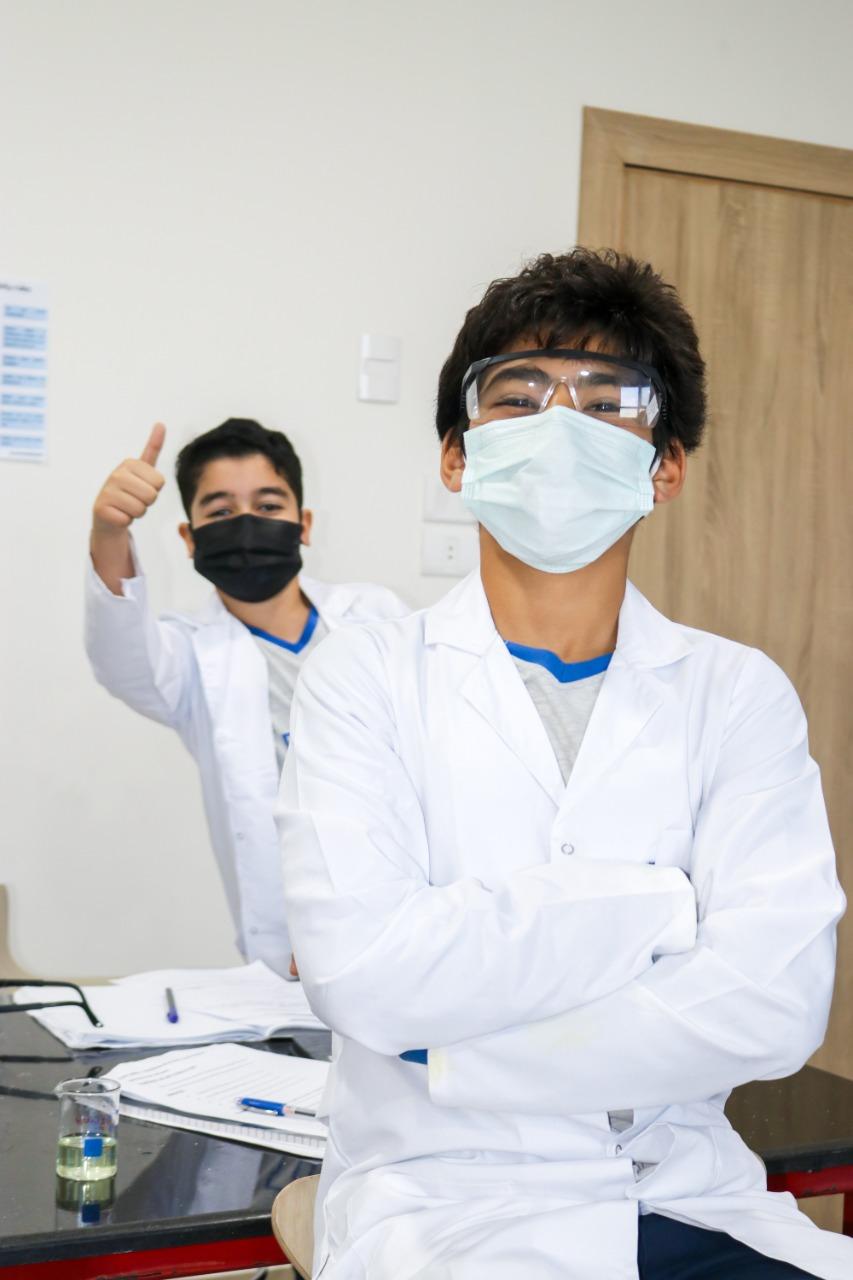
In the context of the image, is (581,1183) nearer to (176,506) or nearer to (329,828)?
(329,828)

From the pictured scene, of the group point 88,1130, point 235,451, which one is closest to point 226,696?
point 235,451

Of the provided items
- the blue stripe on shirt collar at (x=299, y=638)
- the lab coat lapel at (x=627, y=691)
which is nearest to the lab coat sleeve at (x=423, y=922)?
the lab coat lapel at (x=627, y=691)

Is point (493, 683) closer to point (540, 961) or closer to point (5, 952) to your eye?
point (540, 961)

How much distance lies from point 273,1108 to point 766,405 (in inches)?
97.2

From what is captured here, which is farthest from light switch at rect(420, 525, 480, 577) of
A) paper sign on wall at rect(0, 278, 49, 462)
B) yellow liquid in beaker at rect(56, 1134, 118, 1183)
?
yellow liquid in beaker at rect(56, 1134, 118, 1183)

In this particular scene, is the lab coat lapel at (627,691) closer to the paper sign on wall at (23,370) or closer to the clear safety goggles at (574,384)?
the clear safety goggles at (574,384)

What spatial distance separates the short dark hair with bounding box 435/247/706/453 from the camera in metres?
1.52

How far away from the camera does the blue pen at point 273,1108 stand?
1391 mm

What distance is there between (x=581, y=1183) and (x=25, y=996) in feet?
2.94

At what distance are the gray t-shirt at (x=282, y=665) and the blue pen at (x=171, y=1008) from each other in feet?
2.29

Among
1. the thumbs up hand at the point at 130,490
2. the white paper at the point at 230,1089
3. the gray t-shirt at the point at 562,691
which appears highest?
the thumbs up hand at the point at 130,490

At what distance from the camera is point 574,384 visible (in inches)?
58.2

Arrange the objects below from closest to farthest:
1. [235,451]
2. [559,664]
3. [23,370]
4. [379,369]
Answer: [559,664] < [235,451] < [23,370] < [379,369]

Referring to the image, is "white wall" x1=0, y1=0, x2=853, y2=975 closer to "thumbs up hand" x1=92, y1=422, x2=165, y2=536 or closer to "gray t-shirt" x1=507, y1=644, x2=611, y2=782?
"thumbs up hand" x1=92, y1=422, x2=165, y2=536
